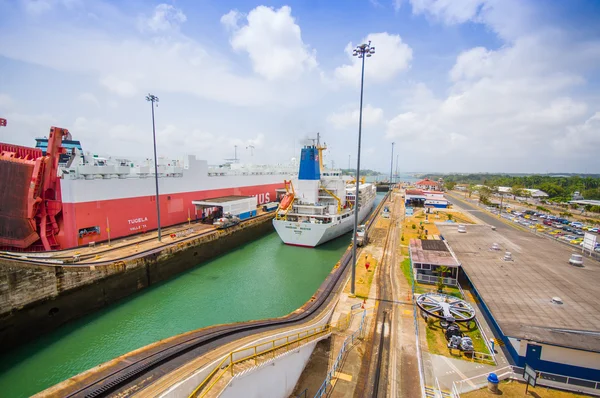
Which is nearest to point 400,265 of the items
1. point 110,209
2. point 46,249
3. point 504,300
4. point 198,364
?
point 504,300

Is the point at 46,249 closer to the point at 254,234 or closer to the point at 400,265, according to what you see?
the point at 254,234

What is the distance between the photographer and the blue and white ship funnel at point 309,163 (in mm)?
29641

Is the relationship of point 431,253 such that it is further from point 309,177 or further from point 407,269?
point 309,177

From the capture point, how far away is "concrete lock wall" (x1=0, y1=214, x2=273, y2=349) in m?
12.2

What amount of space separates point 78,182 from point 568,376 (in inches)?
1120

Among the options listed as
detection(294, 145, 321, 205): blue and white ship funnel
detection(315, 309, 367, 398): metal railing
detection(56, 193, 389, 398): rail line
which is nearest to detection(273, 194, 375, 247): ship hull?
detection(294, 145, 321, 205): blue and white ship funnel

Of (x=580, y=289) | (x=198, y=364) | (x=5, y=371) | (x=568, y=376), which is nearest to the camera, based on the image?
(x=198, y=364)

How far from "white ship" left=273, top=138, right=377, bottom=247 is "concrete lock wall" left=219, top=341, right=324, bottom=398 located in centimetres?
1665

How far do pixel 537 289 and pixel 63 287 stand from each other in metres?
23.6

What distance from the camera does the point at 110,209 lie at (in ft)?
73.0

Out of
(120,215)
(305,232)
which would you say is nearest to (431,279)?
(305,232)

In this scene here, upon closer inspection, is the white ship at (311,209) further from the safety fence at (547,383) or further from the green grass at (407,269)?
the safety fence at (547,383)

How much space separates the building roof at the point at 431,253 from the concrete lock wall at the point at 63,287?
1763 cm

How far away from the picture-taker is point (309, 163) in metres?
29.8
